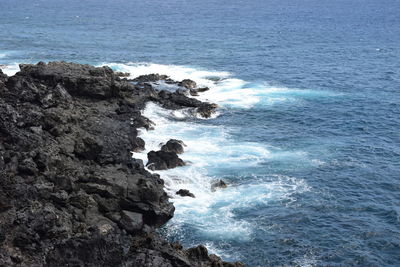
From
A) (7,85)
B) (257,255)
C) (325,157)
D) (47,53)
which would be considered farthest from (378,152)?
(47,53)

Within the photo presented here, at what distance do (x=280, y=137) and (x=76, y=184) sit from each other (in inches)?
1332

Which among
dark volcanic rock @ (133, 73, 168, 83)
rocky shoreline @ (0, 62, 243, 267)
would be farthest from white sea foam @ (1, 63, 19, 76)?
rocky shoreline @ (0, 62, 243, 267)

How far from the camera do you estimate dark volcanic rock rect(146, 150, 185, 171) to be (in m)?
56.8

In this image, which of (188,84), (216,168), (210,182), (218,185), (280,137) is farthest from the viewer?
(188,84)

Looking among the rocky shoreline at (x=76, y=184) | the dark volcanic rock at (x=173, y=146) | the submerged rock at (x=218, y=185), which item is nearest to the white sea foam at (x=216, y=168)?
the submerged rock at (x=218, y=185)

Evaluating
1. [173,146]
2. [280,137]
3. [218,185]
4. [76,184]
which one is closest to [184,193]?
[218,185]

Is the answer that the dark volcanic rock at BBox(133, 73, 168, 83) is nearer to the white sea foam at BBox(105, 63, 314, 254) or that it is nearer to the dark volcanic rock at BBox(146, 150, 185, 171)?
the white sea foam at BBox(105, 63, 314, 254)

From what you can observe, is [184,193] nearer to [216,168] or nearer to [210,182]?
[210,182]

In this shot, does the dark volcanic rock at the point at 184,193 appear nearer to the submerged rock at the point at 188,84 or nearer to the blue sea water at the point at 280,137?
the blue sea water at the point at 280,137

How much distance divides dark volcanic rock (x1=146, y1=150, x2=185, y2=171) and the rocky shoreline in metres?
0.11

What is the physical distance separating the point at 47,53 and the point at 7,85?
6891cm

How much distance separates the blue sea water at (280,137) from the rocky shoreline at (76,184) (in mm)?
4033

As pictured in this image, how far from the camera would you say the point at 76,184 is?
141 ft

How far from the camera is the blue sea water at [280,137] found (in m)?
45.5
